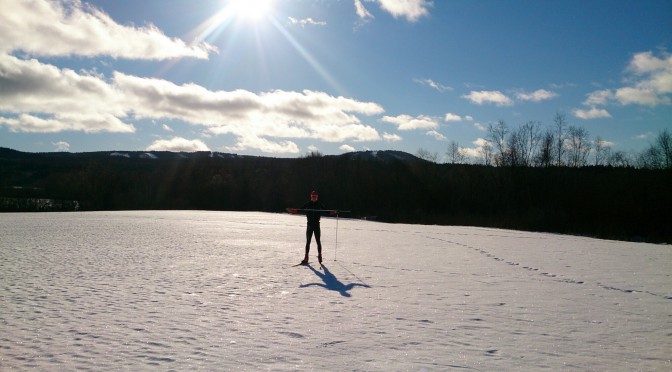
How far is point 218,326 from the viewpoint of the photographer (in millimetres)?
6980

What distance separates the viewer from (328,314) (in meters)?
7.88

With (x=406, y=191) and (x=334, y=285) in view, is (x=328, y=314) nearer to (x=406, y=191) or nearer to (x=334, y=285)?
(x=334, y=285)

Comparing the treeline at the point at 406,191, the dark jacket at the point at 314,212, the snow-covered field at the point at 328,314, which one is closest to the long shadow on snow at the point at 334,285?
the snow-covered field at the point at 328,314

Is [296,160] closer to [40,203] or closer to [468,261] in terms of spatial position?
[40,203]

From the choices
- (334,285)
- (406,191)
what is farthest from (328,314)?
(406,191)

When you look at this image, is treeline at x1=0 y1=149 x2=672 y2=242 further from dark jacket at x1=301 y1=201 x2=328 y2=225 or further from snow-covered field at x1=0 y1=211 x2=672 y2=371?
dark jacket at x1=301 y1=201 x2=328 y2=225

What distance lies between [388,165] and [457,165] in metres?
15.4

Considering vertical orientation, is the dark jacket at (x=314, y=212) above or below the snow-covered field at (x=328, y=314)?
above

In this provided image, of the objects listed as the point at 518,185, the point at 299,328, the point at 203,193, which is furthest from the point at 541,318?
the point at 203,193

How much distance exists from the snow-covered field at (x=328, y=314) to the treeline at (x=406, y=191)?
107ft

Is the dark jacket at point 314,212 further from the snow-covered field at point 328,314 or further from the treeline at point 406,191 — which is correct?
the treeline at point 406,191

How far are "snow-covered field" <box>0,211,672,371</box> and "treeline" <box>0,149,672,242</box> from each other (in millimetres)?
32692

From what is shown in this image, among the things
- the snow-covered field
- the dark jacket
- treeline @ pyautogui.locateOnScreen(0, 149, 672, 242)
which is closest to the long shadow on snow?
the snow-covered field

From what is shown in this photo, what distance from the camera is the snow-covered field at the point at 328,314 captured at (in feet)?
18.5
